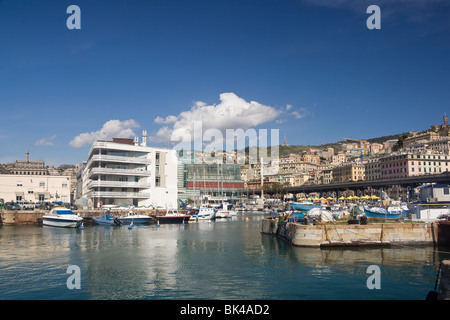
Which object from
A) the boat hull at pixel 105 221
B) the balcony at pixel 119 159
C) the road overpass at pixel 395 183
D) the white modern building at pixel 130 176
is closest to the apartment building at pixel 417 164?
the road overpass at pixel 395 183

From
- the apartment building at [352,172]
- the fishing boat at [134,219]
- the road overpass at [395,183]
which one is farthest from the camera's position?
the apartment building at [352,172]

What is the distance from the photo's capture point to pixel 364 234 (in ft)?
109

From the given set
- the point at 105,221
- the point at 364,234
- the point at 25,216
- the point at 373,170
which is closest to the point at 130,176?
the point at 105,221

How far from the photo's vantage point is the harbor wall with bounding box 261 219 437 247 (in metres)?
32.6

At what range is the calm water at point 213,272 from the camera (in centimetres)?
1966

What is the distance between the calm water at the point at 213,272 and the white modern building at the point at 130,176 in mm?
42220

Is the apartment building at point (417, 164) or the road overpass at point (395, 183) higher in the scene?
the apartment building at point (417, 164)

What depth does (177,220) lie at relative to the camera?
72875 mm

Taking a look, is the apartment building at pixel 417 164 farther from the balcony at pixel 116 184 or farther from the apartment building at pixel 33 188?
the apartment building at pixel 33 188

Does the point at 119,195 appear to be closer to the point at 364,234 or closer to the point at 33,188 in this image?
the point at 33,188

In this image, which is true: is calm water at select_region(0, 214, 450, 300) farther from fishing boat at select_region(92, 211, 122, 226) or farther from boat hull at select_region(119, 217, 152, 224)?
boat hull at select_region(119, 217, 152, 224)

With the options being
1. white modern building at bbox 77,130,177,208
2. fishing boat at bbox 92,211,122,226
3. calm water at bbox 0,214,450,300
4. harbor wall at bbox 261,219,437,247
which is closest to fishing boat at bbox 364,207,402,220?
harbor wall at bbox 261,219,437,247

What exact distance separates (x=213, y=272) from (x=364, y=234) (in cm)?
1630
